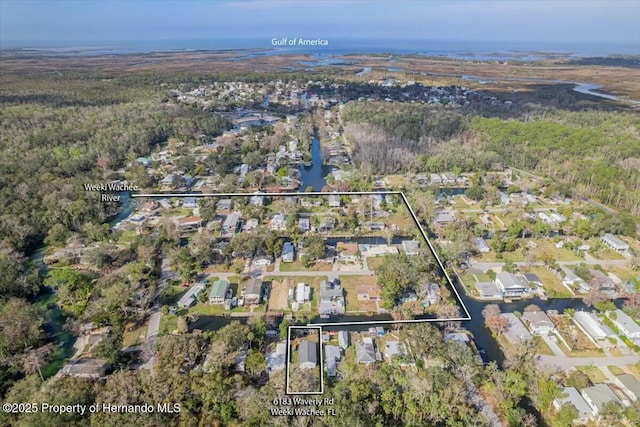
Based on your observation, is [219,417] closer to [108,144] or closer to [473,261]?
[473,261]

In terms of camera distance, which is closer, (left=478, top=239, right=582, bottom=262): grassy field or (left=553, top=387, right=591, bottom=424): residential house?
(left=553, top=387, right=591, bottom=424): residential house

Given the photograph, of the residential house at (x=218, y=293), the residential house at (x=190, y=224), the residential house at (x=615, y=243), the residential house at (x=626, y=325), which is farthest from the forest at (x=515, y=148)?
the residential house at (x=218, y=293)

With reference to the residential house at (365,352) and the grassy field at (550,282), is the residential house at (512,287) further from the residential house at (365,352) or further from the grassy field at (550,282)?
the residential house at (365,352)

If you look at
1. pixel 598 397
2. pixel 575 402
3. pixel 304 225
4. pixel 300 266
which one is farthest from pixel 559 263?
pixel 304 225

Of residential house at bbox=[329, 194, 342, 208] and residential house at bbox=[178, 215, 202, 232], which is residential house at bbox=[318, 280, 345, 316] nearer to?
residential house at bbox=[329, 194, 342, 208]

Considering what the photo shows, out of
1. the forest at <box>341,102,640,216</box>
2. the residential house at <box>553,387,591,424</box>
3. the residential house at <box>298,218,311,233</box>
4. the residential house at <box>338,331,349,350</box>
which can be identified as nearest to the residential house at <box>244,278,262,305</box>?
the residential house at <box>338,331,349,350</box>

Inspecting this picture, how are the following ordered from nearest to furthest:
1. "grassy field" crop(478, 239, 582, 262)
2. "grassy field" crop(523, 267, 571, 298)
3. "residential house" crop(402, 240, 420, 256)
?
"grassy field" crop(523, 267, 571, 298)
"residential house" crop(402, 240, 420, 256)
"grassy field" crop(478, 239, 582, 262)
